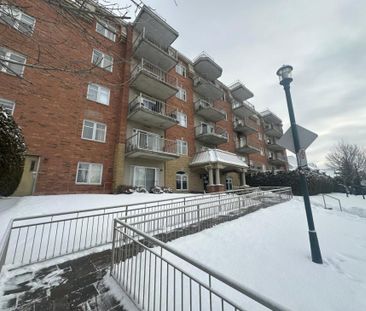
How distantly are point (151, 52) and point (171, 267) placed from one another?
56.5 feet

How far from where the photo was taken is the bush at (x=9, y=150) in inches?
228

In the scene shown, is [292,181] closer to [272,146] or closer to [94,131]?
[272,146]

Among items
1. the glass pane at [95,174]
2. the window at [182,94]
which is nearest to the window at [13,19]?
the glass pane at [95,174]

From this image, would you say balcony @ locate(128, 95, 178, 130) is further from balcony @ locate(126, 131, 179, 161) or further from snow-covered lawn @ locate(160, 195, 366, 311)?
snow-covered lawn @ locate(160, 195, 366, 311)

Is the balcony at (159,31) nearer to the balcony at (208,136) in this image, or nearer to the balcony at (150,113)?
Result: the balcony at (150,113)

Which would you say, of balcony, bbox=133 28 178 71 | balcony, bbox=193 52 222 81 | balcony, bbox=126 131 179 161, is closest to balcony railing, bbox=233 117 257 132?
→ balcony, bbox=193 52 222 81

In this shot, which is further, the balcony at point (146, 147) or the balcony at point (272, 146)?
the balcony at point (272, 146)

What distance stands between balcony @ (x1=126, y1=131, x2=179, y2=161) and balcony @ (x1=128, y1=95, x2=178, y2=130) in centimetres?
142

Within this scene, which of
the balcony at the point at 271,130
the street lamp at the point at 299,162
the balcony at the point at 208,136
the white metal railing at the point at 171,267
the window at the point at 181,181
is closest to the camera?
the white metal railing at the point at 171,267

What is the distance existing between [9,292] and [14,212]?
17.1 feet

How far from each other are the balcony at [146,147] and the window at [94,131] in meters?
1.91

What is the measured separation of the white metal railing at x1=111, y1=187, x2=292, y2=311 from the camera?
80.5 inches

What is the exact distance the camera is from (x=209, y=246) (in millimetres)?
5090

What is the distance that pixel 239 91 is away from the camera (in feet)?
91.5
